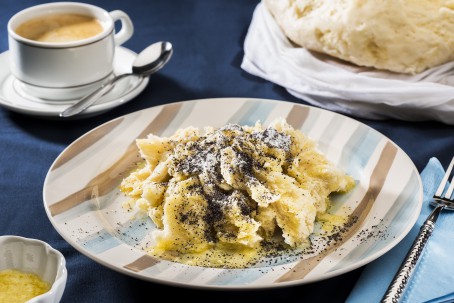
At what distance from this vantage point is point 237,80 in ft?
6.56

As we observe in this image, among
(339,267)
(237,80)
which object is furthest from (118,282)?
(237,80)

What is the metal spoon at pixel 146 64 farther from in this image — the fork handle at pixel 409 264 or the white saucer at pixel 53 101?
the fork handle at pixel 409 264

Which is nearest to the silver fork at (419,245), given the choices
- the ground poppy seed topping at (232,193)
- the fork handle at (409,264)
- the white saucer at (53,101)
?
the fork handle at (409,264)

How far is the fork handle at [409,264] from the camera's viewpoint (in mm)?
1117

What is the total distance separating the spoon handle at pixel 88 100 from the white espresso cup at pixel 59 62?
27mm

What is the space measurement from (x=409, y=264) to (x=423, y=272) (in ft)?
0.18

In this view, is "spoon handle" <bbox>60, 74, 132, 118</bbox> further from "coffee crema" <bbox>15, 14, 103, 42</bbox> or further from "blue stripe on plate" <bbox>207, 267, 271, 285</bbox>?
"blue stripe on plate" <bbox>207, 267, 271, 285</bbox>

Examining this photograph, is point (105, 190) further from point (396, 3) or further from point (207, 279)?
point (396, 3)

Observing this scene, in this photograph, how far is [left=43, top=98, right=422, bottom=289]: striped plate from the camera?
1108mm

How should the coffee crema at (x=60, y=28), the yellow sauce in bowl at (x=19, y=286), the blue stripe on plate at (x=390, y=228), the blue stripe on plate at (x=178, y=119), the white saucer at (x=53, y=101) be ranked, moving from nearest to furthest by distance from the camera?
1. the yellow sauce in bowl at (x=19, y=286)
2. the blue stripe on plate at (x=390, y=228)
3. the blue stripe on plate at (x=178, y=119)
4. the white saucer at (x=53, y=101)
5. the coffee crema at (x=60, y=28)

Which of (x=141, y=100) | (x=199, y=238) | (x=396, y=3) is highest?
(x=396, y=3)

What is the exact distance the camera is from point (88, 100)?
177cm

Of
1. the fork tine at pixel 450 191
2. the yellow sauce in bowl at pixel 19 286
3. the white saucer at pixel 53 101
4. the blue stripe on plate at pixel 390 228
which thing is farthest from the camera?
the white saucer at pixel 53 101

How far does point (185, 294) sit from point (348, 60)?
3.13 ft
